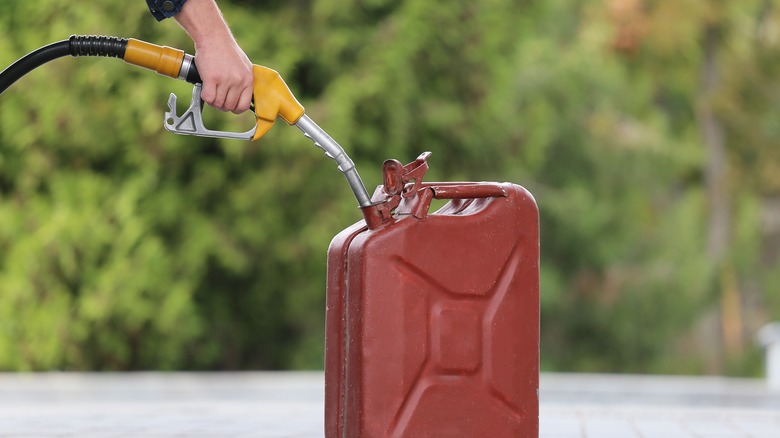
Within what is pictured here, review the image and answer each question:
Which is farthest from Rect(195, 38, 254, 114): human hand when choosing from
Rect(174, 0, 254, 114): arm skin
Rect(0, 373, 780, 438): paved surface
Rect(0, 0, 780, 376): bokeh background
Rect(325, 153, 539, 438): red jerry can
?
Rect(0, 0, 780, 376): bokeh background

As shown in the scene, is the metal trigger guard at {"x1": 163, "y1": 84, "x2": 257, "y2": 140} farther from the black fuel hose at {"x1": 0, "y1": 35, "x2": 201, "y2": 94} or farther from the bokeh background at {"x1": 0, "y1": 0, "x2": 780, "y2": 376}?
the bokeh background at {"x1": 0, "y1": 0, "x2": 780, "y2": 376}

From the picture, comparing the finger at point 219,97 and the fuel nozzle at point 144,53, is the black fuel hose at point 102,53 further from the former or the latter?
the finger at point 219,97

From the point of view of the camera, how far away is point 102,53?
2428mm

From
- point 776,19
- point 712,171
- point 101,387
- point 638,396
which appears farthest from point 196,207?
point 776,19

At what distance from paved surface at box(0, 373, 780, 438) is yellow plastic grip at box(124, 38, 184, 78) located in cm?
171

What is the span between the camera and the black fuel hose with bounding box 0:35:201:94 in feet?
7.61

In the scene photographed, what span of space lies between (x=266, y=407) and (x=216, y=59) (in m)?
3.11

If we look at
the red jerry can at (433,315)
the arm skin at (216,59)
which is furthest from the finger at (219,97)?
the red jerry can at (433,315)

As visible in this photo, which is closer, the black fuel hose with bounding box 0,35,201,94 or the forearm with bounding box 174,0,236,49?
the forearm with bounding box 174,0,236,49

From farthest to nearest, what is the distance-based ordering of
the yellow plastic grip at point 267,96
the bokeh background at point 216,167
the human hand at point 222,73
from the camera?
1. the bokeh background at point 216,167
2. the yellow plastic grip at point 267,96
3. the human hand at point 222,73

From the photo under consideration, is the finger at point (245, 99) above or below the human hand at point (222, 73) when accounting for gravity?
below

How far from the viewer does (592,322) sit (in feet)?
41.3

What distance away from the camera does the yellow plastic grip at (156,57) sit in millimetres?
2295

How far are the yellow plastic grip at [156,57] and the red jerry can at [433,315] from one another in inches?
18.0
